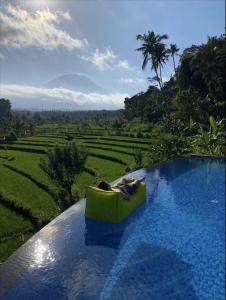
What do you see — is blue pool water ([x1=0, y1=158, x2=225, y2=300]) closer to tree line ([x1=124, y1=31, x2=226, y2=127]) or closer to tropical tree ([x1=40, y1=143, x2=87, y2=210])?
tropical tree ([x1=40, y1=143, x2=87, y2=210])

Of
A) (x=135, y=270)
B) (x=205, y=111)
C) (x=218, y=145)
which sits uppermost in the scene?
(x=205, y=111)

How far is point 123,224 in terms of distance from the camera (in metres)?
12.3

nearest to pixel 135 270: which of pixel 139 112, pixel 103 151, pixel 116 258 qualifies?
pixel 116 258

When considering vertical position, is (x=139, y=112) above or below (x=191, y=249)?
above

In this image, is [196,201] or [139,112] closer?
[196,201]

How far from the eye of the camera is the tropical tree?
1534cm

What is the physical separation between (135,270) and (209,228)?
4.33 m

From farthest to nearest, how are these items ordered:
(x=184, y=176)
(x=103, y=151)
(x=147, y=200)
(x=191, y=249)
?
1. (x=103, y=151)
2. (x=184, y=176)
3. (x=147, y=200)
4. (x=191, y=249)

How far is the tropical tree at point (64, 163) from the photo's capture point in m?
15.3

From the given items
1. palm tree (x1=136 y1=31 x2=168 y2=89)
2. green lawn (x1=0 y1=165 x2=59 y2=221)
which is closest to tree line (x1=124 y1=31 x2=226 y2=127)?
palm tree (x1=136 y1=31 x2=168 y2=89)

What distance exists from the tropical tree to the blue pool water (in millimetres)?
2075

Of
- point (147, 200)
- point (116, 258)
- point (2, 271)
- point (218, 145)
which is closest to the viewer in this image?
point (2, 271)

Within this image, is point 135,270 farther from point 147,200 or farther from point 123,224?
point 147,200

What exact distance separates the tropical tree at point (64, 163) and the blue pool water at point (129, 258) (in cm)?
207
